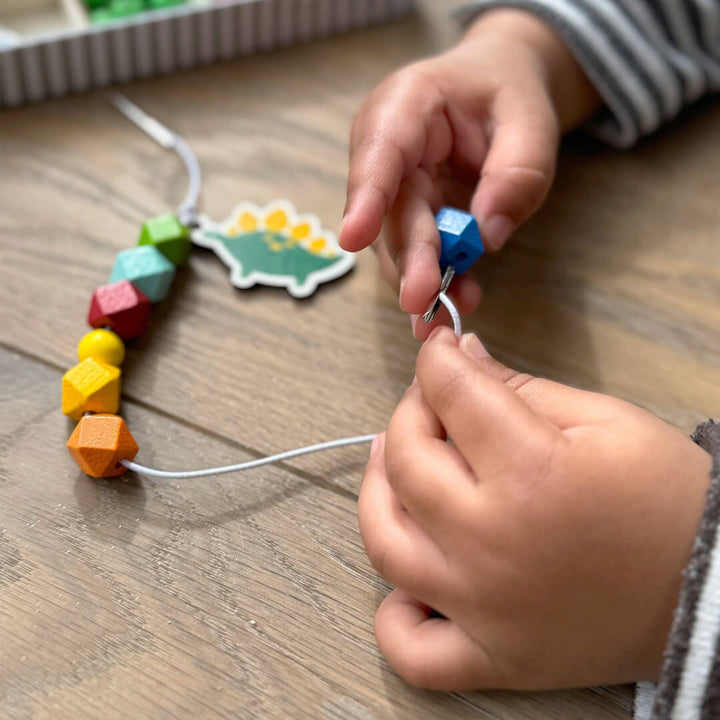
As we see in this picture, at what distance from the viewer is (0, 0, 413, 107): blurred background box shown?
84cm

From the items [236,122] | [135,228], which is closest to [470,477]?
[135,228]

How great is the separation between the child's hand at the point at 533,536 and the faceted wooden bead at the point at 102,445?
199 millimetres

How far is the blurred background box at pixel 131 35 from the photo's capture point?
2.76 feet

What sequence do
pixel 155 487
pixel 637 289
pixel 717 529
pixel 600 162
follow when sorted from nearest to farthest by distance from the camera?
1. pixel 717 529
2. pixel 155 487
3. pixel 637 289
4. pixel 600 162

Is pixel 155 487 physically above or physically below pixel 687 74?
below

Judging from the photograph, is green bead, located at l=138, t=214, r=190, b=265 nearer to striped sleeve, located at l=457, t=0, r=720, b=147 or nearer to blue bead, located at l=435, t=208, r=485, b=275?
blue bead, located at l=435, t=208, r=485, b=275

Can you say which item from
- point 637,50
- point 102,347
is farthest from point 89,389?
point 637,50

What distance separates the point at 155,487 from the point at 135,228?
0.27 meters

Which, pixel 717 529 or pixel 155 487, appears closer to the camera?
pixel 717 529

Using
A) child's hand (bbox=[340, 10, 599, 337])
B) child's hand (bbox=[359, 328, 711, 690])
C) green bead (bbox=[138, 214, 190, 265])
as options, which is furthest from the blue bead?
green bead (bbox=[138, 214, 190, 265])

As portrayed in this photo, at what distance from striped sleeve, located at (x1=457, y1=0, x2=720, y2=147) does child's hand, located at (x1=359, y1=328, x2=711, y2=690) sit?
1.45 feet

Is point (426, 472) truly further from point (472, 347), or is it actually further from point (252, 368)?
point (252, 368)

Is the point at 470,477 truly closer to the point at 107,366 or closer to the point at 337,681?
the point at 337,681

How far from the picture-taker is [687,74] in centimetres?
85
